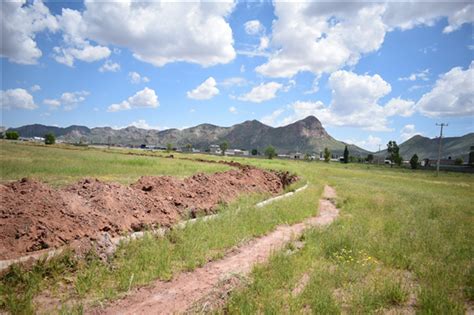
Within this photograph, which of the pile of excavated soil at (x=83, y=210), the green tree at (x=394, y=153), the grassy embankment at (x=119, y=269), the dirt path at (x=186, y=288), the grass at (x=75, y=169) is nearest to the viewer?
the dirt path at (x=186, y=288)

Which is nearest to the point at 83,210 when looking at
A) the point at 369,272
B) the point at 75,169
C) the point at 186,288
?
the point at 186,288

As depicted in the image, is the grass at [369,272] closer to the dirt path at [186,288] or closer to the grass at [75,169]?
the dirt path at [186,288]

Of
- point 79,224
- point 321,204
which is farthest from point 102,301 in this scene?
point 321,204

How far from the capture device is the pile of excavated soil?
24.0 ft

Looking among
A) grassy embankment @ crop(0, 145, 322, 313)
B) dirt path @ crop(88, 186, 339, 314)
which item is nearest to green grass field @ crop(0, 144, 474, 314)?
grassy embankment @ crop(0, 145, 322, 313)

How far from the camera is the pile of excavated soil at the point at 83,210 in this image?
7324 mm

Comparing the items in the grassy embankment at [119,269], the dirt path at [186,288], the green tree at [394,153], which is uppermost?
the green tree at [394,153]

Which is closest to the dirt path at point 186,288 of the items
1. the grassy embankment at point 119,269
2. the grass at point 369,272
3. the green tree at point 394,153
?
the grassy embankment at point 119,269

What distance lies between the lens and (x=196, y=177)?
17.4 metres

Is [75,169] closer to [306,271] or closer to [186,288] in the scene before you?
[186,288]

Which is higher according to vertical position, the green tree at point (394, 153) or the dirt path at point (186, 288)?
the green tree at point (394, 153)

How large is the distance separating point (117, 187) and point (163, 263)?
211 inches

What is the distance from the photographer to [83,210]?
895cm

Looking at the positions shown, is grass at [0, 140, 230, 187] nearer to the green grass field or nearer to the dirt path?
the green grass field
